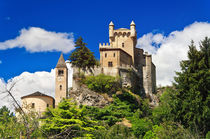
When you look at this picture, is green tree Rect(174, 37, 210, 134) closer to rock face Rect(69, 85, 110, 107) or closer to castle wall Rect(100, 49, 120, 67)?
rock face Rect(69, 85, 110, 107)

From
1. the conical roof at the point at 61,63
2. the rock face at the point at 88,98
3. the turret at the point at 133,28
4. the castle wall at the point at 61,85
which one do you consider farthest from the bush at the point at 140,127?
the turret at the point at 133,28

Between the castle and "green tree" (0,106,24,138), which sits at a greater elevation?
the castle

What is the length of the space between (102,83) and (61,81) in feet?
35.2

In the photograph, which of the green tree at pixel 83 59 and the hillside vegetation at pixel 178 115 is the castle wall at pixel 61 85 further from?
the hillside vegetation at pixel 178 115

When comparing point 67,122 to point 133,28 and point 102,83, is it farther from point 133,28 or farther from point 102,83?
point 133,28

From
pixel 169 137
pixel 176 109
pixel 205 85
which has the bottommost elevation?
pixel 169 137

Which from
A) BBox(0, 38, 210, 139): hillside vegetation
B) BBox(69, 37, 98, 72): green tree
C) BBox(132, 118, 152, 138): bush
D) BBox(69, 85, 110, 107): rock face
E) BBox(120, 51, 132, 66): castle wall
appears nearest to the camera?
BBox(0, 38, 210, 139): hillside vegetation

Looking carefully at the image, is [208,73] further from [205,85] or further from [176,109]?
[176,109]

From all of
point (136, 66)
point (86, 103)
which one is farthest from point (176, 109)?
point (136, 66)

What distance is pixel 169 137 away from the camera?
103ft

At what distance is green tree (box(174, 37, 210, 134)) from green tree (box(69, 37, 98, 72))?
23.4 meters

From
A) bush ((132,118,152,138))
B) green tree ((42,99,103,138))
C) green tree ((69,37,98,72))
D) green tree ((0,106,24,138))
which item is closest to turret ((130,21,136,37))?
green tree ((69,37,98,72))

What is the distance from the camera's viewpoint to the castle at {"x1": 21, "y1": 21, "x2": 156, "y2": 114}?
57.8 metres

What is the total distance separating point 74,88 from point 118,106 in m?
9.15
